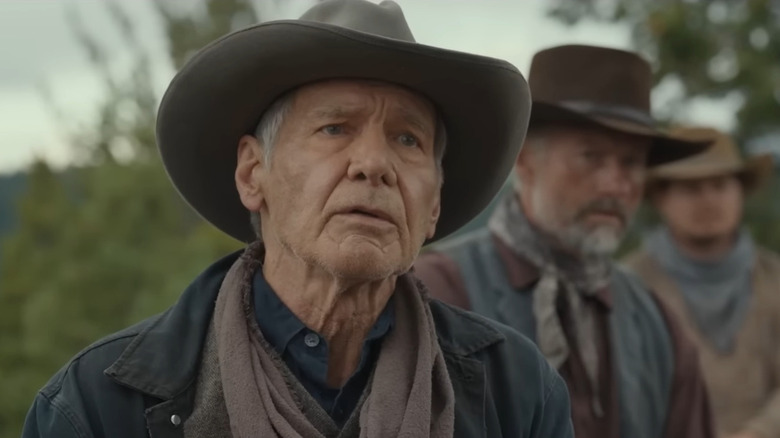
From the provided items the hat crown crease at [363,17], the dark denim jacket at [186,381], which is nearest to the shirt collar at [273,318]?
the dark denim jacket at [186,381]

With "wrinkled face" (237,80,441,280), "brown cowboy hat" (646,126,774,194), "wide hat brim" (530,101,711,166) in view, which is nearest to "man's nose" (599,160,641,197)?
"wide hat brim" (530,101,711,166)

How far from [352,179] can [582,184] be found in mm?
2262

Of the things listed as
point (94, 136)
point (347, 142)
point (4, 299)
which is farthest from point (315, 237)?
point (94, 136)

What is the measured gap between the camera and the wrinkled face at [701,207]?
316 inches

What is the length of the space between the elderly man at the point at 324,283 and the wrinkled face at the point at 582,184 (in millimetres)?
1700

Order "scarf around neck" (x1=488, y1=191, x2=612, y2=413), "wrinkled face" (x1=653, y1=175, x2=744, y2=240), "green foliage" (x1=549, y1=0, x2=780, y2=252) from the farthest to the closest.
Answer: "green foliage" (x1=549, y1=0, x2=780, y2=252), "wrinkled face" (x1=653, y1=175, x2=744, y2=240), "scarf around neck" (x1=488, y1=191, x2=612, y2=413)

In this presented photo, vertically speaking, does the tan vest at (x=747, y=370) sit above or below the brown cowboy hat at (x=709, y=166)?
below

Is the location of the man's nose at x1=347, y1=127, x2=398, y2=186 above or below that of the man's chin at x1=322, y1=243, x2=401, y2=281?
above

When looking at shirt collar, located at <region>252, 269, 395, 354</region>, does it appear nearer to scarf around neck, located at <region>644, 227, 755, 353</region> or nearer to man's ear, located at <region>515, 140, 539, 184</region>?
man's ear, located at <region>515, 140, 539, 184</region>

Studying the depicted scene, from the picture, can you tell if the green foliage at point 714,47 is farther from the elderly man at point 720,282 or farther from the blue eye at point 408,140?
the blue eye at point 408,140

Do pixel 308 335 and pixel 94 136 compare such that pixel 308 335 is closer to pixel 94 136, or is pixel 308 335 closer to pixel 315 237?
pixel 315 237

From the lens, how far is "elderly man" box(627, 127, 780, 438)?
7.54 m

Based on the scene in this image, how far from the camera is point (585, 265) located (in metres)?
5.63

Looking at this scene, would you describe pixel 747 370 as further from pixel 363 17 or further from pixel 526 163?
pixel 363 17
